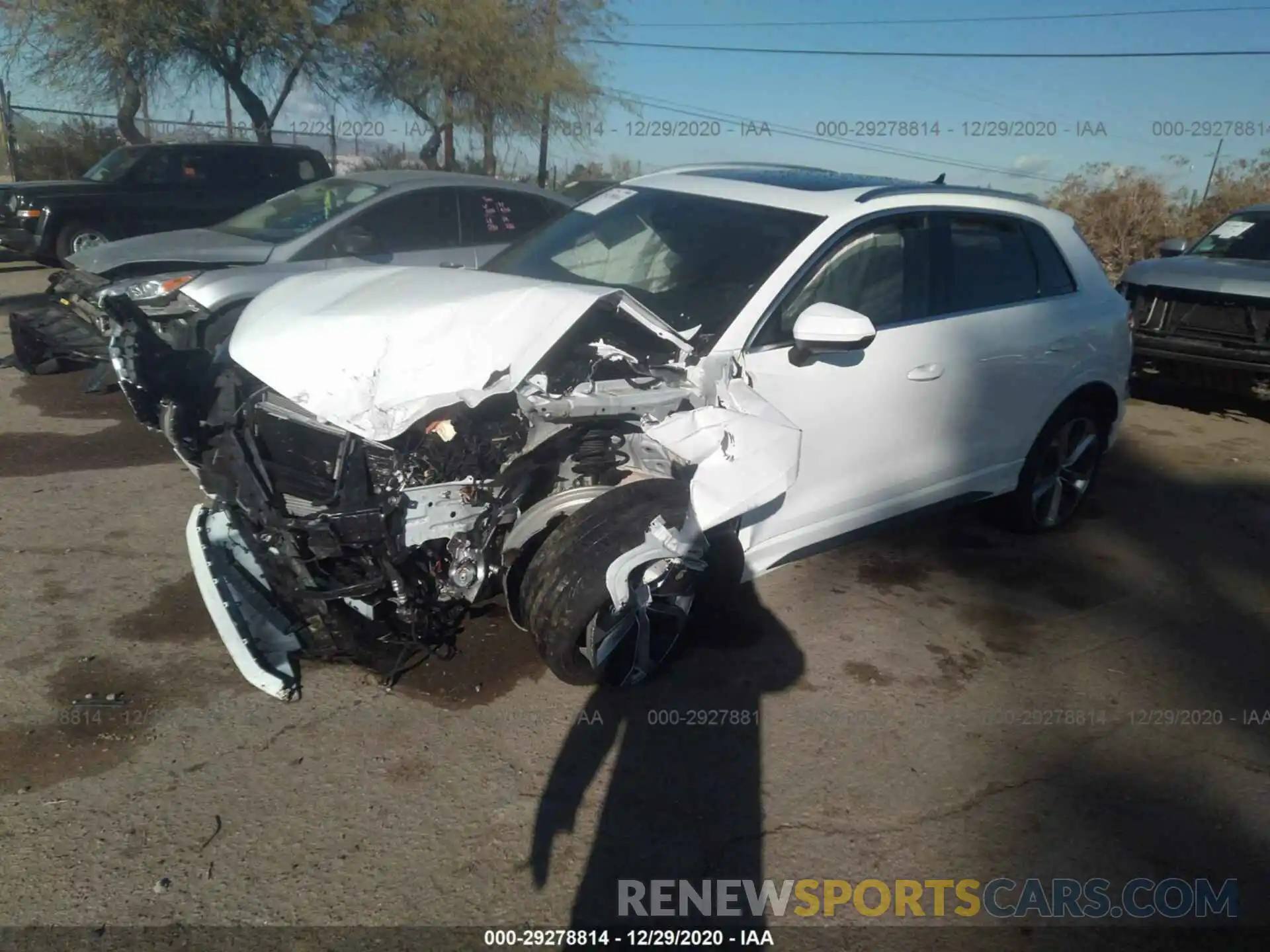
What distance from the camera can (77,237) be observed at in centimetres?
1163

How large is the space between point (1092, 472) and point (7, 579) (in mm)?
5484

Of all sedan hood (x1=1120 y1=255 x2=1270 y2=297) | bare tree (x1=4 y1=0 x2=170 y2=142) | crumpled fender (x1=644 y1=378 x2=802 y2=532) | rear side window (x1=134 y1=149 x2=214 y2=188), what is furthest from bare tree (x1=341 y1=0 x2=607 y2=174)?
crumpled fender (x1=644 y1=378 x2=802 y2=532)

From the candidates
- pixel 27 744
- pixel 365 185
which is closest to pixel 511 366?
pixel 27 744

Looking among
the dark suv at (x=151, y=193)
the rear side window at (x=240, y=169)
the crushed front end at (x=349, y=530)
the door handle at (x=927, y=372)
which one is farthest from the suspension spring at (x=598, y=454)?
the rear side window at (x=240, y=169)

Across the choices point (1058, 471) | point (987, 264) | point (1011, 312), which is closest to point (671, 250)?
point (987, 264)

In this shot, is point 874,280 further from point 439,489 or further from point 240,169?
point 240,169

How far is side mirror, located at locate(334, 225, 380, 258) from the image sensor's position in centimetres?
662

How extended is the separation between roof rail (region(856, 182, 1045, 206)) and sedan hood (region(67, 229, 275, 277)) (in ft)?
15.8

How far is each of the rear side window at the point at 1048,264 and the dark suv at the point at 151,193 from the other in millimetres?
9789

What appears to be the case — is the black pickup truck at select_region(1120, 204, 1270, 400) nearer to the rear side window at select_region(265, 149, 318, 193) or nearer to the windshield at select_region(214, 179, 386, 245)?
the windshield at select_region(214, 179, 386, 245)

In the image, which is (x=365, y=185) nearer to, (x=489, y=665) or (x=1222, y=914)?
(x=489, y=665)

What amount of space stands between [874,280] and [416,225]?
14.8 ft

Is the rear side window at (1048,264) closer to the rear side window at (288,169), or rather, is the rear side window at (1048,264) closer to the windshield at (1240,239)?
the windshield at (1240,239)

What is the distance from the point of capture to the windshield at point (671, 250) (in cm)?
382
